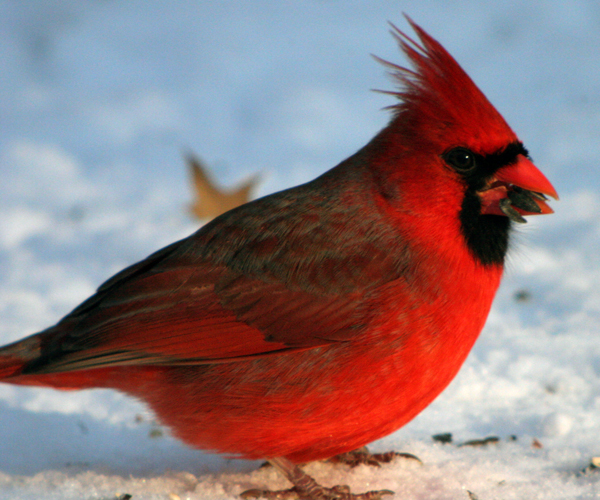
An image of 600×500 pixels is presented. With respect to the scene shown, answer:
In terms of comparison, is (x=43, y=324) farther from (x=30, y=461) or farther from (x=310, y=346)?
(x=310, y=346)

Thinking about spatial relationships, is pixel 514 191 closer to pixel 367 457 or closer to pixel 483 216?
pixel 483 216

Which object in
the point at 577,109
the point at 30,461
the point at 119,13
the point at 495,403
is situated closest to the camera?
the point at 30,461

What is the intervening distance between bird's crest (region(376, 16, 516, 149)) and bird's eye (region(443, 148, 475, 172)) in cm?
4

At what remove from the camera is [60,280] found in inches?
160

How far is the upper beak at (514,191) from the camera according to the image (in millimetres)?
2189

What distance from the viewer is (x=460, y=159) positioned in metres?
2.19

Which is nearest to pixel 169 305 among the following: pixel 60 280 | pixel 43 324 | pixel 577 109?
pixel 43 324

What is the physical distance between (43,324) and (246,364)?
1869mm

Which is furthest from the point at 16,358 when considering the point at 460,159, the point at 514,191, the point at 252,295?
the point at 514,191

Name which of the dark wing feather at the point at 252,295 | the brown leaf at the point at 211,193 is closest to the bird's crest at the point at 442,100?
the dark wing feather at the point at 252,295

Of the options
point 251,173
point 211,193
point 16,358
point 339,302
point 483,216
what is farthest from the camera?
point 251,173

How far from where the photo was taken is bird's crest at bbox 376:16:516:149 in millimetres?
2180

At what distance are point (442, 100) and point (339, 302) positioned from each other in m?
0.68

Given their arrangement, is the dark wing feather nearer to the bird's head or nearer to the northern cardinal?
the northern cardinal
